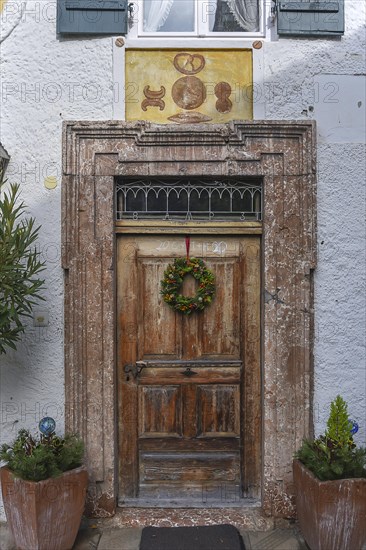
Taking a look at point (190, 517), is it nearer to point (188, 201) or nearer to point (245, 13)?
point (188, 201)

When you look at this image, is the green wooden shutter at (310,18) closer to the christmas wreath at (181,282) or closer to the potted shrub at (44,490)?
the christmas wreath at (181,282)

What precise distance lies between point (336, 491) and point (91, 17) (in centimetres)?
411

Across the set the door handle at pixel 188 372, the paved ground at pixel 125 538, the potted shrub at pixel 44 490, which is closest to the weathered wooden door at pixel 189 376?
the door handle at pixel 188 372

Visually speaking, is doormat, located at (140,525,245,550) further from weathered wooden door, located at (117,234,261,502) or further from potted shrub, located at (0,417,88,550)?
potted shrub, located at (0,417,88,550)

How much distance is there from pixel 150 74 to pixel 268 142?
3.71 ft

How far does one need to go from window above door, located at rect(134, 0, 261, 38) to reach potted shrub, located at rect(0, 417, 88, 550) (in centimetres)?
338

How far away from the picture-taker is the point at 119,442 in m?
4.64

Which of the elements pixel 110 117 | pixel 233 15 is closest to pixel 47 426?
pixel 110 117

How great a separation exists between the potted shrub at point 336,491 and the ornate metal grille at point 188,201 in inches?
69.7

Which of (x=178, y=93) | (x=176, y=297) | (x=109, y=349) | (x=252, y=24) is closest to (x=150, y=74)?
(x=178, y=93)

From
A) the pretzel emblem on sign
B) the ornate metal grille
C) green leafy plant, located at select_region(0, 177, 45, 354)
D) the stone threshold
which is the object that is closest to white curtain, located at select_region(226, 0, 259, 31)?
the pretzel emblem on sign

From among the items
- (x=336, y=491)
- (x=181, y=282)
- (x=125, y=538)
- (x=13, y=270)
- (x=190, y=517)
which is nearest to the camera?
(x=336, y=491)

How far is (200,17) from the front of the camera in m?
4.59

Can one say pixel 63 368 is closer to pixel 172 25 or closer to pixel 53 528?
pixel 53 528
